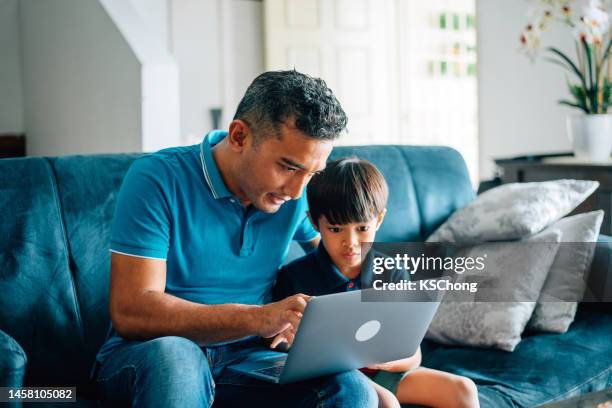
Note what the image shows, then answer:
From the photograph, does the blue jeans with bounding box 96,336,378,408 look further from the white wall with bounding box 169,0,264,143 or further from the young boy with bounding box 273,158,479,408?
the white wall with bounding box 169,0,264,143

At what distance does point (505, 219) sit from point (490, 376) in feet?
1.66

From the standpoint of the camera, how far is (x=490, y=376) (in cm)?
173

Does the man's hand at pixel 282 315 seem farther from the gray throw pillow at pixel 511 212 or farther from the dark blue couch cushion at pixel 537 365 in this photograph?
the gray throw pillow at pixel 511 212

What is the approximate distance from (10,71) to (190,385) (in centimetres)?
522

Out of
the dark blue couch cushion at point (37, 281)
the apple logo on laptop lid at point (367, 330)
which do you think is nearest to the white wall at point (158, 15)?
the dark blue couch cushion at point (37, 281)

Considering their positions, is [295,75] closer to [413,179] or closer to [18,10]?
[413,179]

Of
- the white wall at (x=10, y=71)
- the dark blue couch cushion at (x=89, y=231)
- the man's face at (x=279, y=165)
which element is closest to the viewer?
the man's face at (x=279, y=165)

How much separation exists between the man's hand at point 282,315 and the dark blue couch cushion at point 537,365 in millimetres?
563

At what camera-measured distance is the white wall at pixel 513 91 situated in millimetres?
3725

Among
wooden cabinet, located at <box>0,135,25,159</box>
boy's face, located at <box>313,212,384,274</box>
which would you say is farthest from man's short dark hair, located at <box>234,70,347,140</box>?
wooden cabinet, located at <box>0,135,25,159</box>

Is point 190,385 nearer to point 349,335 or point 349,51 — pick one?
point 349,335

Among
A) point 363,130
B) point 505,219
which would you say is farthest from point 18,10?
point 505,219

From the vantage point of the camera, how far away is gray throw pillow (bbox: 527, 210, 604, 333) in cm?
197

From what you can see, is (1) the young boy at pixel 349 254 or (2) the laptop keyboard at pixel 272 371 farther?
(1) the young boy at pixel 349 254
